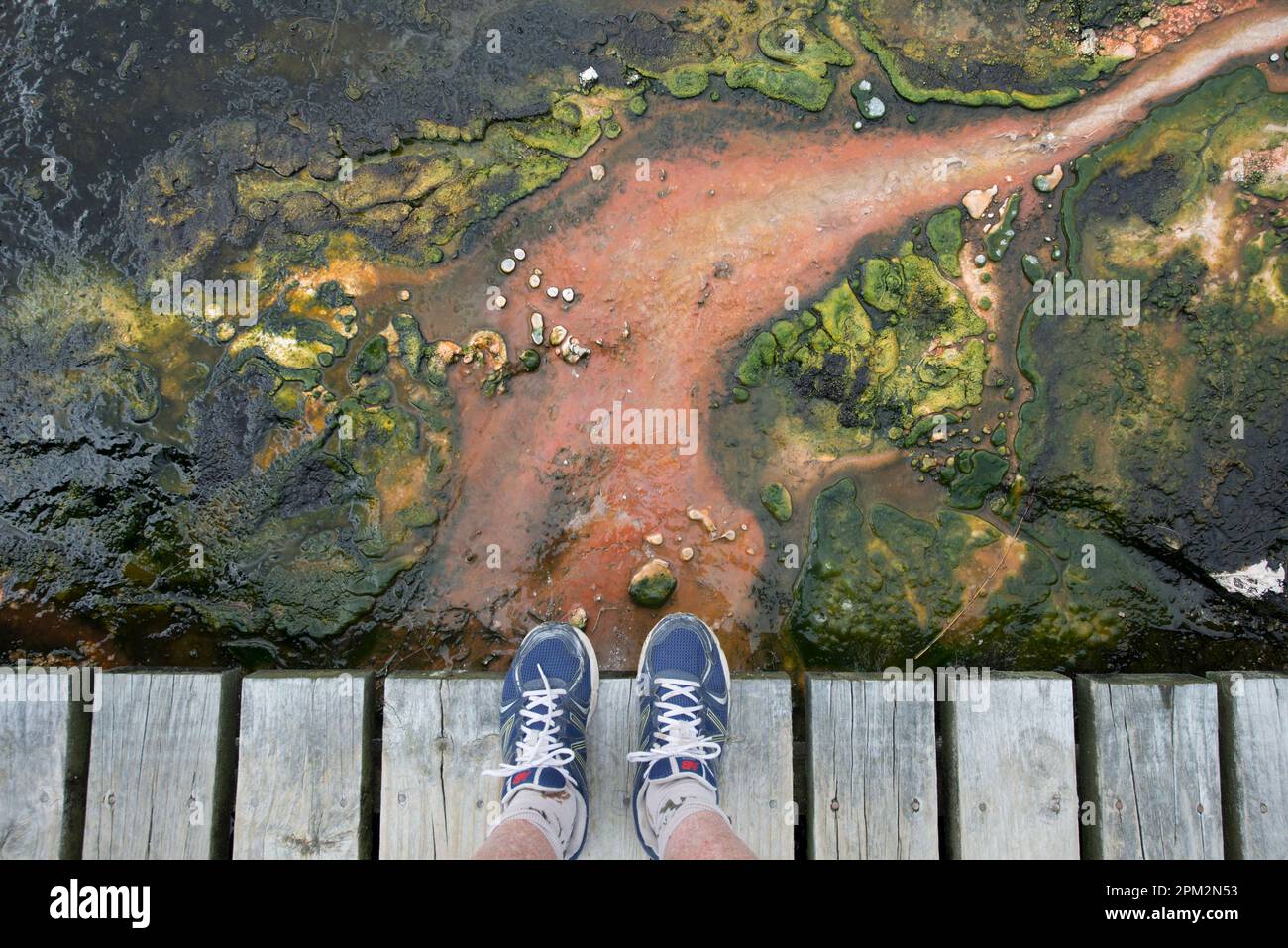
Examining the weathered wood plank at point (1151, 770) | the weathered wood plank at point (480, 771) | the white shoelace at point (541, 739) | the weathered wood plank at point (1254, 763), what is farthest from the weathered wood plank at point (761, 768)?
the weathered wood plank at point (1254, 763)

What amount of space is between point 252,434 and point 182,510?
0.39 meters

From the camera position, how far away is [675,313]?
3295 mm

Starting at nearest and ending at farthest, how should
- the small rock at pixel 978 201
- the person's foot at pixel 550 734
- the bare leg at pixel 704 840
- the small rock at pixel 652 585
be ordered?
1. the bare leg at pixel 704 840
2. the person's foot at pixel 550 734
3. the small rock at pixel 652 585
4. the small rock at pixel 978 201

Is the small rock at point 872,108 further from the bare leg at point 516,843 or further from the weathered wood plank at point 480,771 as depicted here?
the bare leg at point 516,843

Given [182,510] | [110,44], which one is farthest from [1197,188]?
[110,44]

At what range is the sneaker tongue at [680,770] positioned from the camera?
274 cm

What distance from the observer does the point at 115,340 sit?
3246 mm

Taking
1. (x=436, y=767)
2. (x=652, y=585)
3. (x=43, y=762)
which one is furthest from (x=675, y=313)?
(x=43, y=762)

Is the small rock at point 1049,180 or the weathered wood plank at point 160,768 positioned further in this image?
the small rock at point 1049,180

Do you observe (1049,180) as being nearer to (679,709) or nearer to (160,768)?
(679,709)

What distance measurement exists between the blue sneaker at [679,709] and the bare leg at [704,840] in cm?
16

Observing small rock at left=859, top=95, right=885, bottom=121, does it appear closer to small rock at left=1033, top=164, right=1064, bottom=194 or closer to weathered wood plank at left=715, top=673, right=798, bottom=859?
small rock at left=1033, top=164, right=1064, bottom=194

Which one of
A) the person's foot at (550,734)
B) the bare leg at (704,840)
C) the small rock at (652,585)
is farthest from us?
the small rock at (652,585)

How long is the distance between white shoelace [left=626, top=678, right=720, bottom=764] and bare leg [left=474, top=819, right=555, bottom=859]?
408 millimetres
